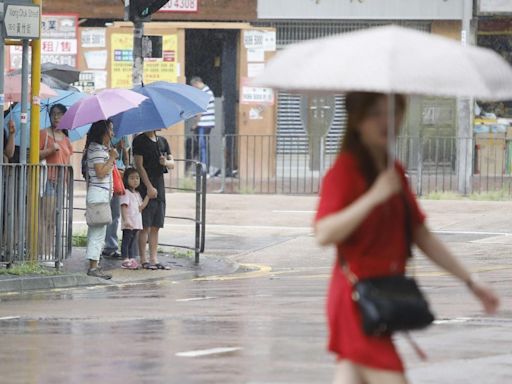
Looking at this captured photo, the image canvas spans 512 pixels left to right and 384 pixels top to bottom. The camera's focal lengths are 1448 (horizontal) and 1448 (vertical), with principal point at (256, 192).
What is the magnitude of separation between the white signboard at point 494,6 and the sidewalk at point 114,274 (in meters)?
Answer: 12.5

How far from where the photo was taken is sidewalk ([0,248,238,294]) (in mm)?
14617

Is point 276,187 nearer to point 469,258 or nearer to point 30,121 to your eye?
point 469,258

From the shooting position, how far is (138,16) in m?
17.5

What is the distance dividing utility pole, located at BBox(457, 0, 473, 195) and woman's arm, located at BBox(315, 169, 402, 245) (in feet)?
65.9

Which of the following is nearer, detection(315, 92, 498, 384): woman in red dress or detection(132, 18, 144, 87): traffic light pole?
detection(315, 92, 498, 384): woman in red dress

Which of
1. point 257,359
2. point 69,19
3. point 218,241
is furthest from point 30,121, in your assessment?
point 69,19

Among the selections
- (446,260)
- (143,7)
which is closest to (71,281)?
(143,7)

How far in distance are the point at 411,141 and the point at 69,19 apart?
767 centimetres

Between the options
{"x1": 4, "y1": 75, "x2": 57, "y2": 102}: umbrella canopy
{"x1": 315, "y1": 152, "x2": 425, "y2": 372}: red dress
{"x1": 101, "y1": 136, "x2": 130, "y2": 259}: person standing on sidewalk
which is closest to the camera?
{"x1": 315, "y1": 152, "x2": 425, "y2": 372}: red dress

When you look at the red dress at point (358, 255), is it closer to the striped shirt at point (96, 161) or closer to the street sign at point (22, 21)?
the street sign at point (22, 21)

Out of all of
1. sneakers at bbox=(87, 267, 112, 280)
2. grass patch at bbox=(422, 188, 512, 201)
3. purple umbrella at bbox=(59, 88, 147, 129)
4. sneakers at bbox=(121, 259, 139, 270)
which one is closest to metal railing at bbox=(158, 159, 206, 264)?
sneakers at bbox=(121, 259, 139, 270)

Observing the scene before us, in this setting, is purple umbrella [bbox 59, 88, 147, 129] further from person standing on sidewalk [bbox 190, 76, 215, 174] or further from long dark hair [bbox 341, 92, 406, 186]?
person standing on sidewalk [bbox 190, 76, 215, 174]

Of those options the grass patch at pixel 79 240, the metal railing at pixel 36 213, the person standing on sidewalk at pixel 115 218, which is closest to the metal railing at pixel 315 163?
the grass patch at pixel 79 240

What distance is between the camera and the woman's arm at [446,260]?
5.66 m
